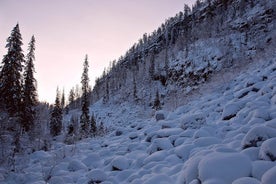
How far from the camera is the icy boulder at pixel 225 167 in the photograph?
3.32 m

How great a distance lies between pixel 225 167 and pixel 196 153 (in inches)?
63.3

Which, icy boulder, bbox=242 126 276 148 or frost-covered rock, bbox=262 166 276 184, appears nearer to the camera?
frost-covered rock, bbox=262 166 276 184

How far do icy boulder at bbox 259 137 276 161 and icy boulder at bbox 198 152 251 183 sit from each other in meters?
0.32

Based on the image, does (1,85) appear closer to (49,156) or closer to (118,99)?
(49,156)

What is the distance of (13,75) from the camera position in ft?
72.4

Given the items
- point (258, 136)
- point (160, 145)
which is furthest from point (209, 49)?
point (258, 136)

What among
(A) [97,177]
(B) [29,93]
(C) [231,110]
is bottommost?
(A) [97,177]

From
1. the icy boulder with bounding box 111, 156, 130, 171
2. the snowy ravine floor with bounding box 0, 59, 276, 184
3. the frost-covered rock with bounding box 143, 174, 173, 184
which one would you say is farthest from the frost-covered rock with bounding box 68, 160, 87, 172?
the frost-covered rock with bounding box 143, 174, 173, 184

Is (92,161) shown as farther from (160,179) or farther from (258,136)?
(258,136)

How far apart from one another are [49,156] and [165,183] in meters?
5.87

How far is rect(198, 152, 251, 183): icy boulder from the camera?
3320 millimetres

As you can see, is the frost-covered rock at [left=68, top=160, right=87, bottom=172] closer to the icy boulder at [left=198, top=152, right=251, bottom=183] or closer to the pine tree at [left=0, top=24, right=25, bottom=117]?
the icy boulder at [left=198, top=152, right=251, bottom=183]

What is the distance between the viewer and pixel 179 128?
24.8 ft

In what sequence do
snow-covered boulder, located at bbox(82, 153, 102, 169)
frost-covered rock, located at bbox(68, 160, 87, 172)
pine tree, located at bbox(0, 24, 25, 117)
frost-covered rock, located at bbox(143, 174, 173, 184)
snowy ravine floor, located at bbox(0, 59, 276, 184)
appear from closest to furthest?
1. snowy ravine floor, located at bbox(0, 59, 276, 184)
2. frost-covered rock, located at bbox(143, 174, 173, 184)
3. frost-covered rock, located at bbox(68, 160, 87, 172)
4. snow-covered boulder, located at bbox(82, 153, 102, 169)
5. pine tree, located at bbox(0, 24, 25, 117)
